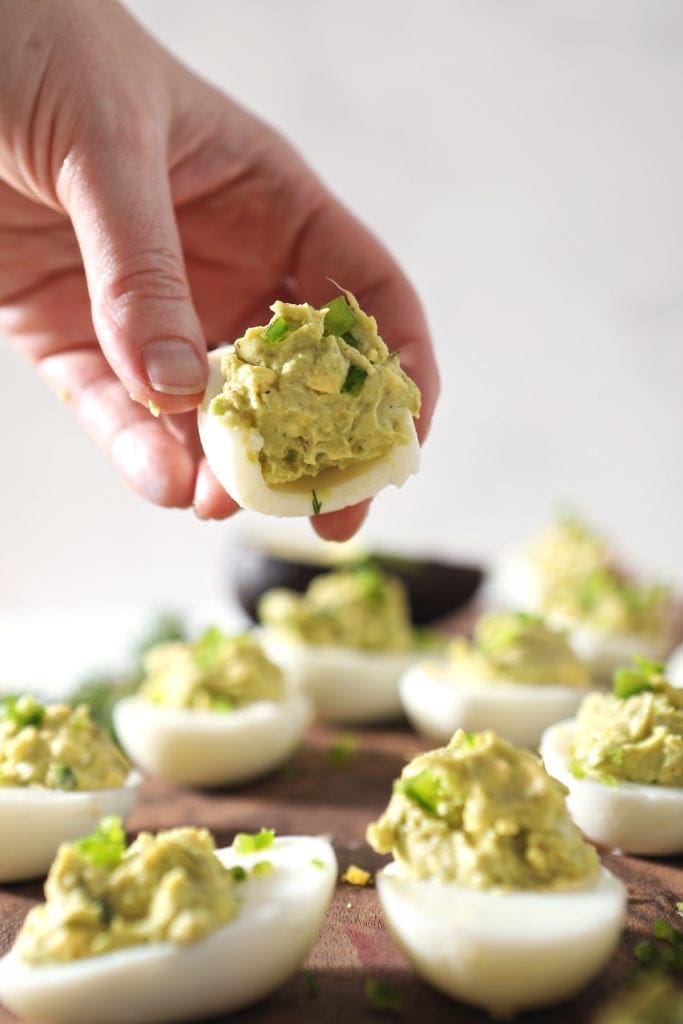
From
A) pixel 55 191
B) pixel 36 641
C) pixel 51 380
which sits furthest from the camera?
pixel 36 641

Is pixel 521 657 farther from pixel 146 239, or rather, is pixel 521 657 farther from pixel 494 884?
pixel 146 239

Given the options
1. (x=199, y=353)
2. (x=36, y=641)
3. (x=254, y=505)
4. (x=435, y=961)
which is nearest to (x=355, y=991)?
(x=435, y=961)

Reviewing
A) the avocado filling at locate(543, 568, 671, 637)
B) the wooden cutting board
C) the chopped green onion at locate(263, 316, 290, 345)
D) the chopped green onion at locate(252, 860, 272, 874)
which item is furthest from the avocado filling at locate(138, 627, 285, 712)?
the avocado filling at locate(543, 568, 671, 637)

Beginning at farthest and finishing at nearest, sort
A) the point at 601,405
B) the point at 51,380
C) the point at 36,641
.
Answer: the point at 601,405
the point at 36,641
the point at 51,380

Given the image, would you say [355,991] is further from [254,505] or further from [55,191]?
[55,191]

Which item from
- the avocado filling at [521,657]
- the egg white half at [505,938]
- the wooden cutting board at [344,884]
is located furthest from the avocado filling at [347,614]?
the egg white half at [505,938]

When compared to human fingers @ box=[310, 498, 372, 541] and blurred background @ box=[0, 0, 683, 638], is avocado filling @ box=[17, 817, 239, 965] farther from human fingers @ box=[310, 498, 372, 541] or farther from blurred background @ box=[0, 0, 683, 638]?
blurred background @ box=[0, 0, 683, 638]

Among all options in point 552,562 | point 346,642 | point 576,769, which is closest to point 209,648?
point 346,642
